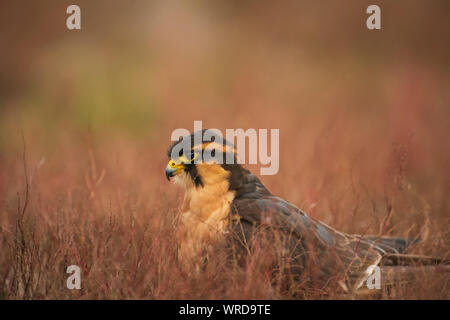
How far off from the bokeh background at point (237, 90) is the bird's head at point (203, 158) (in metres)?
1.66

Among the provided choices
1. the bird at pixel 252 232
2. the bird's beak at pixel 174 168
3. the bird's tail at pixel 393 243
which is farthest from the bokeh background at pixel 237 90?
the bird's beak at pixel 174 168

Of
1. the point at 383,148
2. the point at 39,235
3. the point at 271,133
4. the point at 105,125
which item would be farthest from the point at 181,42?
the point at 39,235

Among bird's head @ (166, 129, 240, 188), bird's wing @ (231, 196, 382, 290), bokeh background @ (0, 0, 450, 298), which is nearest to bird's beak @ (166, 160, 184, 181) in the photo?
bird's head @ (166, 129, 240, 188)

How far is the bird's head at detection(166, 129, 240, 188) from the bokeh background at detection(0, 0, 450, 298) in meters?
1.66

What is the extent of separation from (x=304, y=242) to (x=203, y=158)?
1.27 metres

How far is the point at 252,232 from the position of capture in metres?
4.43

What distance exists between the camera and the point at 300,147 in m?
9.60

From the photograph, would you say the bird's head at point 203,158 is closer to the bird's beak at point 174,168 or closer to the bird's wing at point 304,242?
the bird's beak at point 174,168

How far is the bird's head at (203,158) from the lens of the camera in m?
4.75

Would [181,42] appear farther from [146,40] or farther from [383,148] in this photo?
[383,148]

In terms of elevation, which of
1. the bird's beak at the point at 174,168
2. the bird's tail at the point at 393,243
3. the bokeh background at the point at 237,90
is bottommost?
the bird's tail at the point at 393,243

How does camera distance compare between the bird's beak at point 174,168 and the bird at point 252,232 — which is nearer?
the bird at point 252,232

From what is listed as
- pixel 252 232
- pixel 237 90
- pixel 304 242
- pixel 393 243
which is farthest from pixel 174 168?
pixel 237 90

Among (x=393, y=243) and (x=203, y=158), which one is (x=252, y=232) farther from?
(x=393, y=243)
